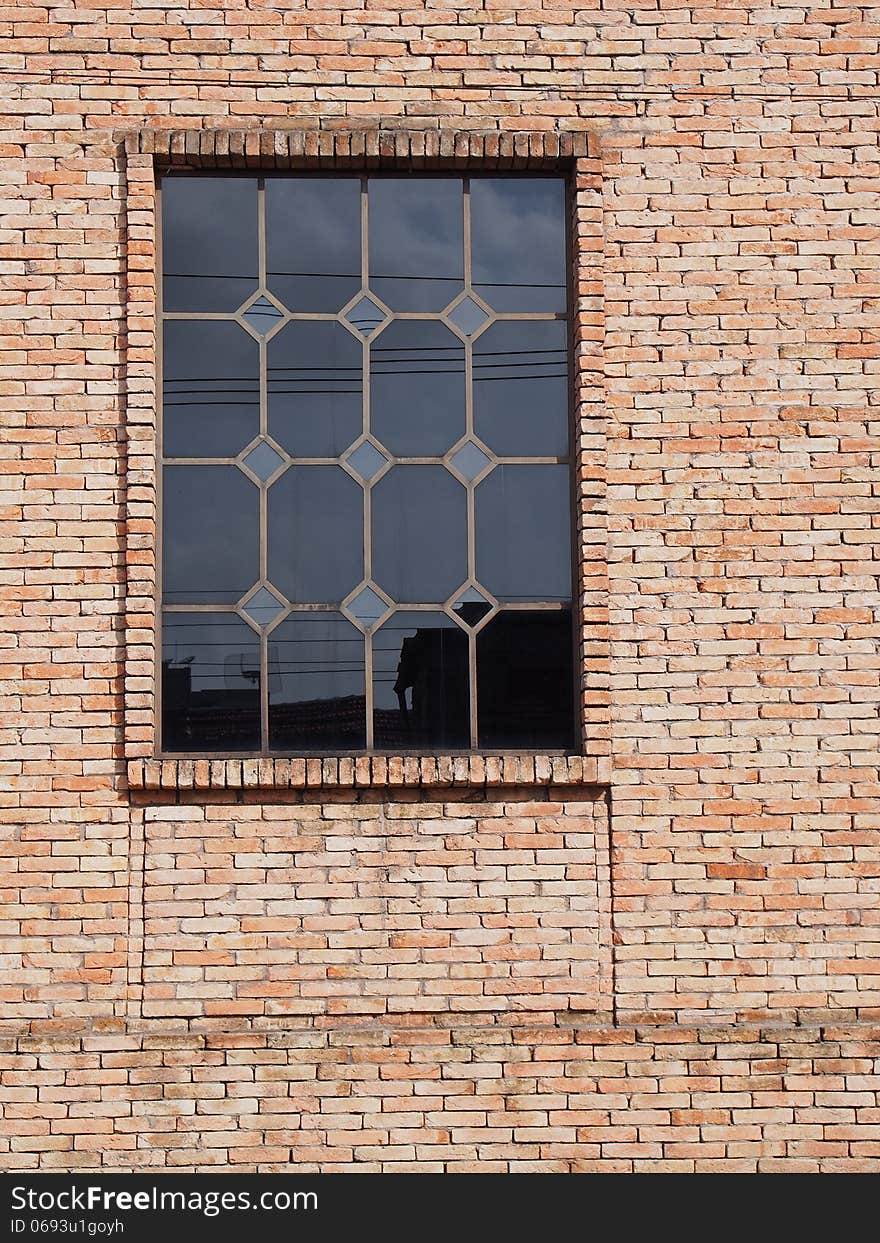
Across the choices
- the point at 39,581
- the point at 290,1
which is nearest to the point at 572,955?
the point at 39,581

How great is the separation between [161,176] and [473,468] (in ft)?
6.83

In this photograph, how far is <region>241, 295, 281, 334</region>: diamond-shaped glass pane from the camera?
6.12 m

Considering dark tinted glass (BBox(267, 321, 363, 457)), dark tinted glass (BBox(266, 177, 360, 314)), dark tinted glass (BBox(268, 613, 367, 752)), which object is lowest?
dark tinted glass (BBox(268, 613, 367, 752))

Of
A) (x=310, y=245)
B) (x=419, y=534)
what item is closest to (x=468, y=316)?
(x=310, y=245)

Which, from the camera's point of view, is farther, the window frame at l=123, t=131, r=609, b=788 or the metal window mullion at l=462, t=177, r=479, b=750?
the metal window mullion at l=462, t=177, r=479, b=750

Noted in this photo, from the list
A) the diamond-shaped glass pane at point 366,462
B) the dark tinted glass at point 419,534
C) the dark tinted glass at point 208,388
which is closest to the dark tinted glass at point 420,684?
the dark tinted glass at point 419,534

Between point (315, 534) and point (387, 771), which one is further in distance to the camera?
point (315, 534)

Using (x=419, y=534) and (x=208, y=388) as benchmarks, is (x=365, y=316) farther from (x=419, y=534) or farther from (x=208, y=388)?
(x=419, y=534)

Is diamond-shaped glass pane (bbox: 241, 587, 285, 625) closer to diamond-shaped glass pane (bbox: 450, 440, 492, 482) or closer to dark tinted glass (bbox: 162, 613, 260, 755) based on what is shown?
dark tinted glass (bbox: 162, 613, 260, 755)

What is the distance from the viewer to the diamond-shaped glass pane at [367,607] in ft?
19.7

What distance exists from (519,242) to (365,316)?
33.5 inches

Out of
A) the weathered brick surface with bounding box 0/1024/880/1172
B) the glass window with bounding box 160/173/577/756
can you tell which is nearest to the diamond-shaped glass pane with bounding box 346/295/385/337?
the glass window with bounding box 160/173/577/756

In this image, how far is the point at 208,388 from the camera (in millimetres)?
6105

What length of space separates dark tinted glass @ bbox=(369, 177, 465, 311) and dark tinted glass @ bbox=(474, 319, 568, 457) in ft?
1.15
